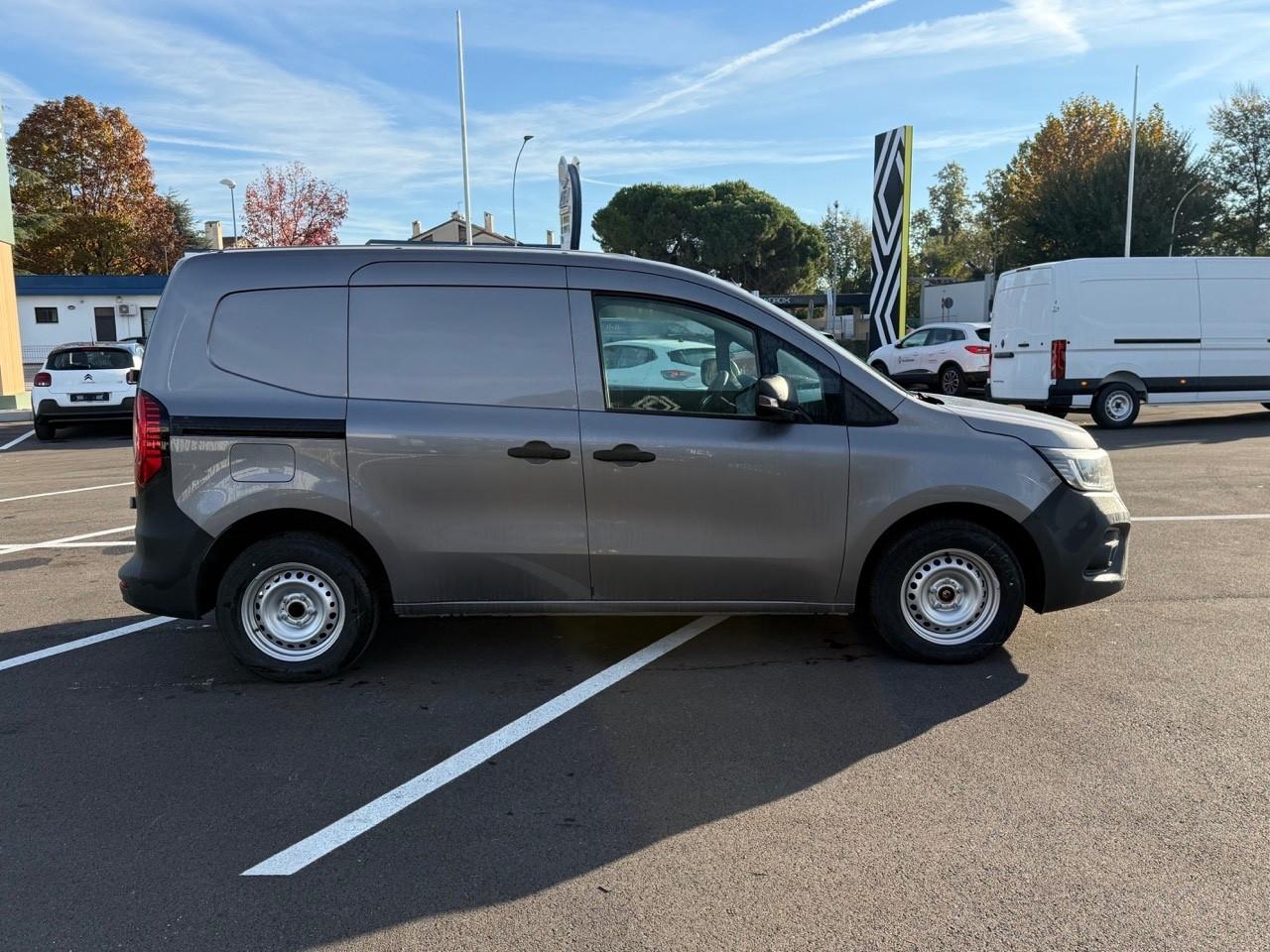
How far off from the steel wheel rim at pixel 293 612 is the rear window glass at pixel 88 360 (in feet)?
43.3

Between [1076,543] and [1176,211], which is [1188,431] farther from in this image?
[1176,211]

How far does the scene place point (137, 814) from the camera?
11.2ft

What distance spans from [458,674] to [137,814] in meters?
1.61

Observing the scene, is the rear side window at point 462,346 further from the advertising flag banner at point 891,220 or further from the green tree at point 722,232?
the green tree at point 722,232

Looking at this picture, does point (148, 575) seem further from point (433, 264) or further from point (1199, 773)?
point (1199, 773)

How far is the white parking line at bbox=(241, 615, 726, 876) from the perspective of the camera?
10.2ft

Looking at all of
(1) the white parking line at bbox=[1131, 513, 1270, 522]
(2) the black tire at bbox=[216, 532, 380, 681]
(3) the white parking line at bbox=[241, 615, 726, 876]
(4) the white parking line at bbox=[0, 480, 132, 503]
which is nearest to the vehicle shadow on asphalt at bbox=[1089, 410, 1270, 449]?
(1) the white parking line at bbox=[1131, 513, 1270, 522]

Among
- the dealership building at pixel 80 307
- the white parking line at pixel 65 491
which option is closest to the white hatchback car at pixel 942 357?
the white parking line at pixel 65 491

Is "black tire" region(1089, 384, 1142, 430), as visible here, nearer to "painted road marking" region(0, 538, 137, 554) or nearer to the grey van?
the grey van

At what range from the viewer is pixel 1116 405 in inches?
563

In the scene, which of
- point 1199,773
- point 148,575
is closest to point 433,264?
point 148,575

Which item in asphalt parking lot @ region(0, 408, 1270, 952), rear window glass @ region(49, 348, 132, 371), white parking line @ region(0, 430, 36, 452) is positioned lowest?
asphalt parking lot @ region(0, 408, 1270, 952)

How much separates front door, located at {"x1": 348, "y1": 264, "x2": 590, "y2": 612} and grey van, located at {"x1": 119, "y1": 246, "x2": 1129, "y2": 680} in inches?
0.4

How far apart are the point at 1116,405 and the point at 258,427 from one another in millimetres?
13170
